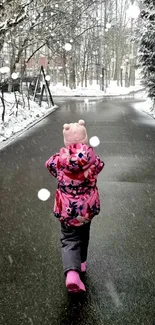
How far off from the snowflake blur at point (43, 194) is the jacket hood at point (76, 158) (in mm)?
3268

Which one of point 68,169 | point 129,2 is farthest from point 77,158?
point 129,2

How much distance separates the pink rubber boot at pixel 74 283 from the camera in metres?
3.61

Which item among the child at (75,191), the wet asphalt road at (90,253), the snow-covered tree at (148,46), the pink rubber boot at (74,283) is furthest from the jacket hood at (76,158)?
the snow-covered tree at (148,46)

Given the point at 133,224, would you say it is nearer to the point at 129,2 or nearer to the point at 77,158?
the point at 77,158

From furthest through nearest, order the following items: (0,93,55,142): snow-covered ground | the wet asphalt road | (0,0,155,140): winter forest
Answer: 1. (0,0,155,140): winter forest
2. (0,93,55,142): snow-covered ground
3. the wet asphalt road

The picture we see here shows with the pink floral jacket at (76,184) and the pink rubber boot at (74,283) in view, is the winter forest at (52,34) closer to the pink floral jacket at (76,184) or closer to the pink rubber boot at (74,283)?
the pink floral jacket at (76,184)

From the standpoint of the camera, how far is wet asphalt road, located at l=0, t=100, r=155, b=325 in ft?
11.3

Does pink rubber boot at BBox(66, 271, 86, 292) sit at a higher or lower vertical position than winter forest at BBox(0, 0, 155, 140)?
lower

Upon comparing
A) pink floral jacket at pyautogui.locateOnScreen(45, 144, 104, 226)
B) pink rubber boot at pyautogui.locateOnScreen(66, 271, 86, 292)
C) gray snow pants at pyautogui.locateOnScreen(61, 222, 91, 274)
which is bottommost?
pink rubber boot at pyautogui.locateOnScreen(66, 271, 86, 292)

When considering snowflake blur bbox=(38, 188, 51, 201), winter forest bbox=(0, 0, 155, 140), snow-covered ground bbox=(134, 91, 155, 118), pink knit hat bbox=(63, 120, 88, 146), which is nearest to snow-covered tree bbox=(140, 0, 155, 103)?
winter forest bbox=(0, 0, 155, 140)

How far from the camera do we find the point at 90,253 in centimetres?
464

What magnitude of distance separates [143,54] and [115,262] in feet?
51.4

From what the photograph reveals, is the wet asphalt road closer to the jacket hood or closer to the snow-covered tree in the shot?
the jacket hood

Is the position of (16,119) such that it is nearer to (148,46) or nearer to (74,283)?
(148,46)
